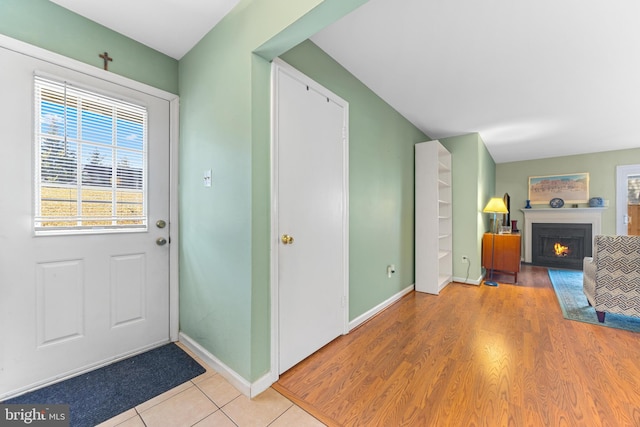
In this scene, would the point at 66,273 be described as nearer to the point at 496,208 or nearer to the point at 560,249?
the point at 496,208

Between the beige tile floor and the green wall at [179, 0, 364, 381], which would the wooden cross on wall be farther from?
the beige tile floor

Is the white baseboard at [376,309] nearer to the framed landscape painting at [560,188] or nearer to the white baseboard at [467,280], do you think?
the white baseboard at [467,280]

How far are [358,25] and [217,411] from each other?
2542 mm

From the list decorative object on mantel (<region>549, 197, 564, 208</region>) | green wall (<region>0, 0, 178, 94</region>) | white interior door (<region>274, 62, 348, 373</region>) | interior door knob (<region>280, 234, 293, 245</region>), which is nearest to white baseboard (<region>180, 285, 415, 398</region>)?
white interior door (<region>274, 62, 348, 373</region>)

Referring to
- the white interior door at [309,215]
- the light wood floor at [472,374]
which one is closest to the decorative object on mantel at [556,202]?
the light wood floor at [472,374]

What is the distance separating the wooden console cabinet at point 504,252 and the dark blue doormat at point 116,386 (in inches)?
171

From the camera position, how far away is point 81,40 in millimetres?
1616

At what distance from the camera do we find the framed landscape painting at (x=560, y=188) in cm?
511

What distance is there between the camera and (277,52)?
5.00 feet

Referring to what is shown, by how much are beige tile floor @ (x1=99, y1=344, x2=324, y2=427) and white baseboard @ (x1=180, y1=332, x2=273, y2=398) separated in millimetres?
27

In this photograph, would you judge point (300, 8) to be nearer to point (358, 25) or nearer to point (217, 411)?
point (358, 25)

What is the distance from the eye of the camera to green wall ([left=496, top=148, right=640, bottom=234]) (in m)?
4.88

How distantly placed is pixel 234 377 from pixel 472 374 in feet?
5.09

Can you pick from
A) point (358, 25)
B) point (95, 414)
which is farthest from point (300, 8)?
point (95, 414)
